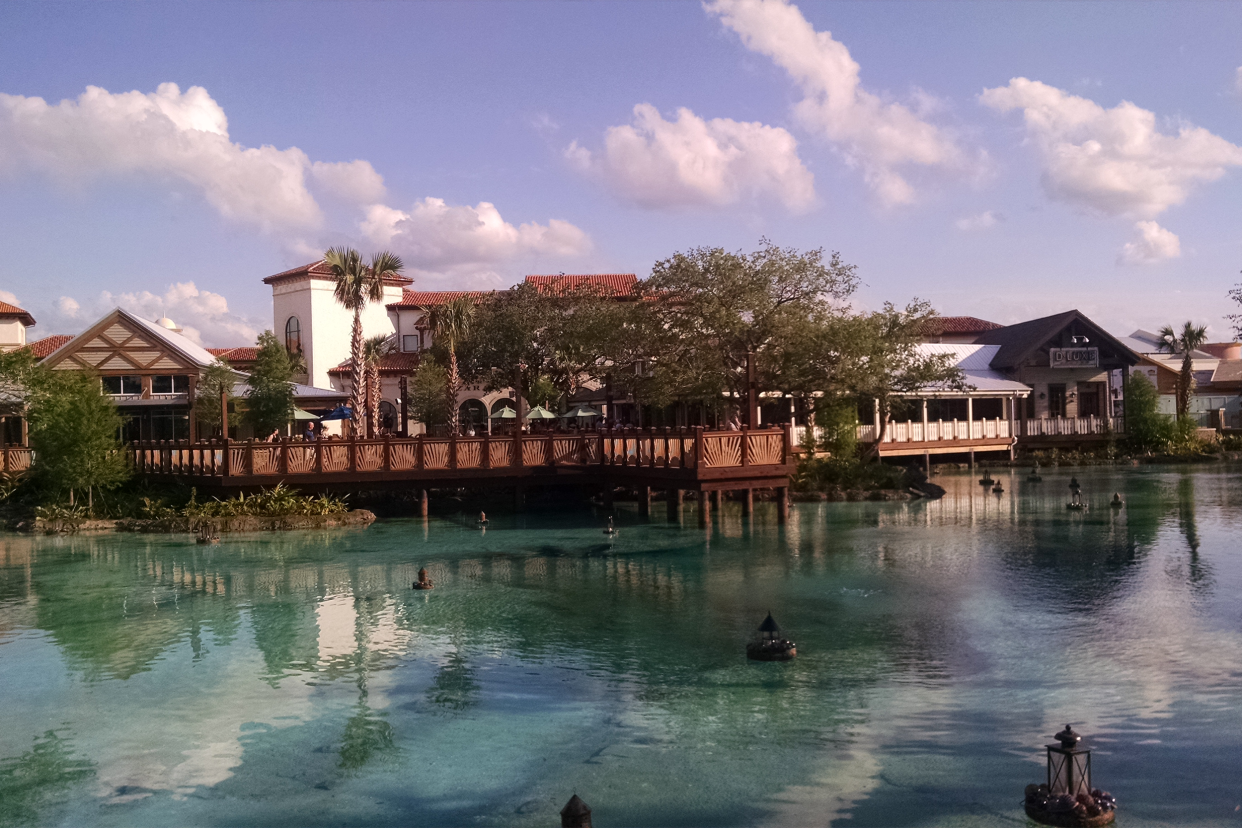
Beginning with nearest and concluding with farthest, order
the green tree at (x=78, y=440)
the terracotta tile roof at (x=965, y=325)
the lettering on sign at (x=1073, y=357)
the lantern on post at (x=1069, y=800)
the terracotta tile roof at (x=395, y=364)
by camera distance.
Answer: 1. the lantern on post at (x=1069, y=800)
2. the green tree at (x=78, y=440)
3. the lettering on sign at (x=1073, y=357)
4. the terracotta tile roof at (x=395, y=364)
5. the terracotta tile roof at (x=965, y=325)

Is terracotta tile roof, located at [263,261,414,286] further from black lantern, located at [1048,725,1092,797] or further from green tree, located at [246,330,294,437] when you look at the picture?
black lantern, located at [1048,725,1092,797]

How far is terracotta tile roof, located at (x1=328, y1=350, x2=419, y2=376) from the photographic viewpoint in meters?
60.5

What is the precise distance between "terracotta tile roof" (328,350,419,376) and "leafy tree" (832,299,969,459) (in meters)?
30.1

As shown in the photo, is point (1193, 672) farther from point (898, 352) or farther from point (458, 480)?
point (898, 352)

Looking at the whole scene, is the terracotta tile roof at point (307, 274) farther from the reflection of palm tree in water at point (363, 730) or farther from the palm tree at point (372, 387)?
the reflection of palm tree in water at point (363, 730)

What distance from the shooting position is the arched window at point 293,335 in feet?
210

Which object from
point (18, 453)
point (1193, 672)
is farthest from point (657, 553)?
point (18, 453)

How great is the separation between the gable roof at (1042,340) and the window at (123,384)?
137ft

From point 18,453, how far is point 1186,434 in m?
50.7

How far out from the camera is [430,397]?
5119 centimetres

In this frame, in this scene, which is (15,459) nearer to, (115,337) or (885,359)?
(115,337)

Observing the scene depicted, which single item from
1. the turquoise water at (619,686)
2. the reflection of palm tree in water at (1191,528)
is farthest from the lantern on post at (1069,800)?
the reflection of palm tree in water at (1191,528)

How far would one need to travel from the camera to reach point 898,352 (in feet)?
123

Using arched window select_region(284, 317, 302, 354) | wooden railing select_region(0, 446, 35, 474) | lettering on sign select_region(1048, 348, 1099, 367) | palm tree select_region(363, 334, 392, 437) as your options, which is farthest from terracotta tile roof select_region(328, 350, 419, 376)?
lettering on sign select_region(1048, 348, 1099, 367)
